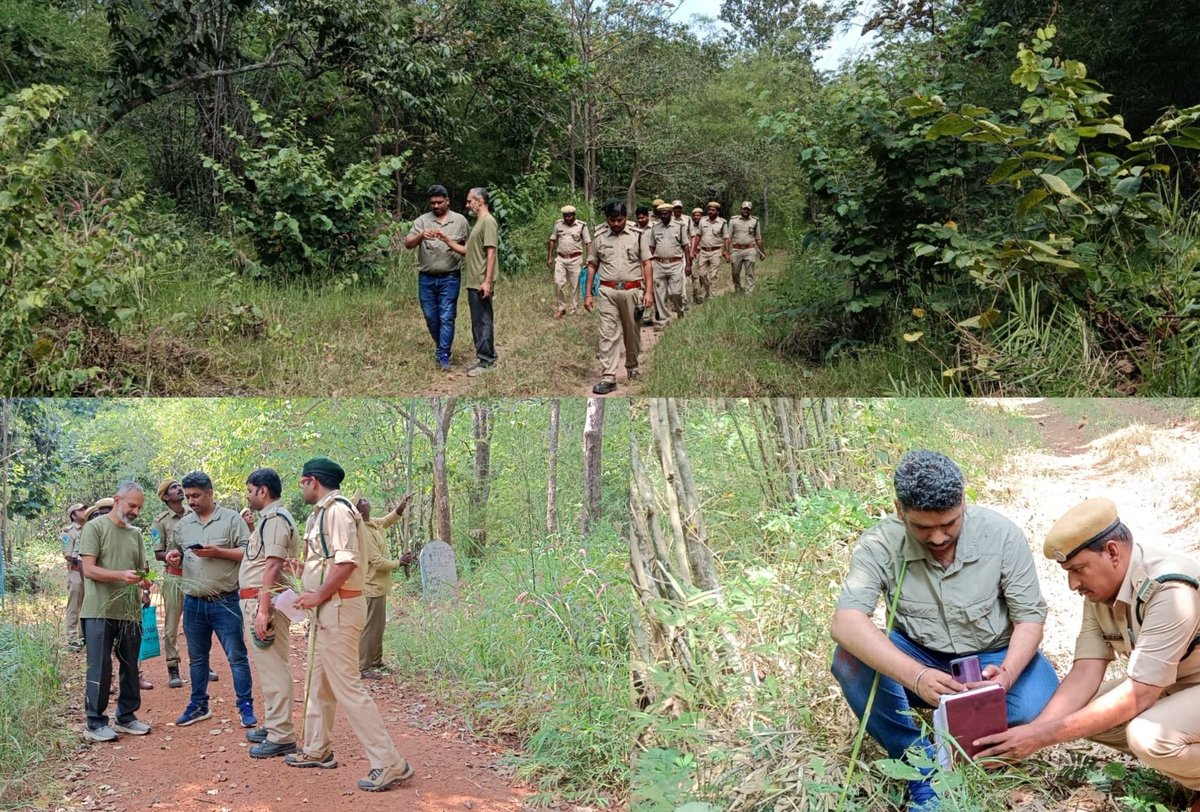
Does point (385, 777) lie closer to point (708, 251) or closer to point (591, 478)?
point (591, 478)

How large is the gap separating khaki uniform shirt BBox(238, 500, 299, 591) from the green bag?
0.29 meters

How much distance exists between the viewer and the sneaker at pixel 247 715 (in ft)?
9.27

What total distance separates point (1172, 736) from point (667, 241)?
357 inches

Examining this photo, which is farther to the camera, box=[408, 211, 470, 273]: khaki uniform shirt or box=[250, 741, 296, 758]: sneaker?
box=[408, 211, 470, 273]: khaki uniform shirt

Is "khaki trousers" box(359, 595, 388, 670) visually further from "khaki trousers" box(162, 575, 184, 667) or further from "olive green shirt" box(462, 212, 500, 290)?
"olive green shirt" box(462, 212, 500, 290)

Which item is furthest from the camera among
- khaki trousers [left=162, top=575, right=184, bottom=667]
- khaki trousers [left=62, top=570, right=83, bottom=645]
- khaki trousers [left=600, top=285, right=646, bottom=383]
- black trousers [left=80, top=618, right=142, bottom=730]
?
khaki trousers [left=600, top=285, right=646, bottom=383]

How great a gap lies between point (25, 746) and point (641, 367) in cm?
515

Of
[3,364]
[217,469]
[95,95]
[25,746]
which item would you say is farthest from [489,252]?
[95,95]

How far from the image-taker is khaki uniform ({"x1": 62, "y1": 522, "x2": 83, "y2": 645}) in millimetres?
2889

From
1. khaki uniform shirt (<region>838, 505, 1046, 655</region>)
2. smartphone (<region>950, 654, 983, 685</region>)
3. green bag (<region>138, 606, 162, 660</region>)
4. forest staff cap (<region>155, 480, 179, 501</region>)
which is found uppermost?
forest staff cap (<region>155, 480, 179, 501</region>)

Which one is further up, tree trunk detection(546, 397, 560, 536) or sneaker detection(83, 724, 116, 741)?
tree trunk detection(546, 397, 560, 536)

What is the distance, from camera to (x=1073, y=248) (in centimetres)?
483

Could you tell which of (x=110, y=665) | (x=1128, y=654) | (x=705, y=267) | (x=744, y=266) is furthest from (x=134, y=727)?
(x=744, y=266)

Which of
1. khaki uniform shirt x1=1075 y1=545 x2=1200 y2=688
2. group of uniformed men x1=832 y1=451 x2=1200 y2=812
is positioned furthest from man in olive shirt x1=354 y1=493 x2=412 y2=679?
khaki uniform shirt x1=1075 y1=545 x2=1200 y2=688
